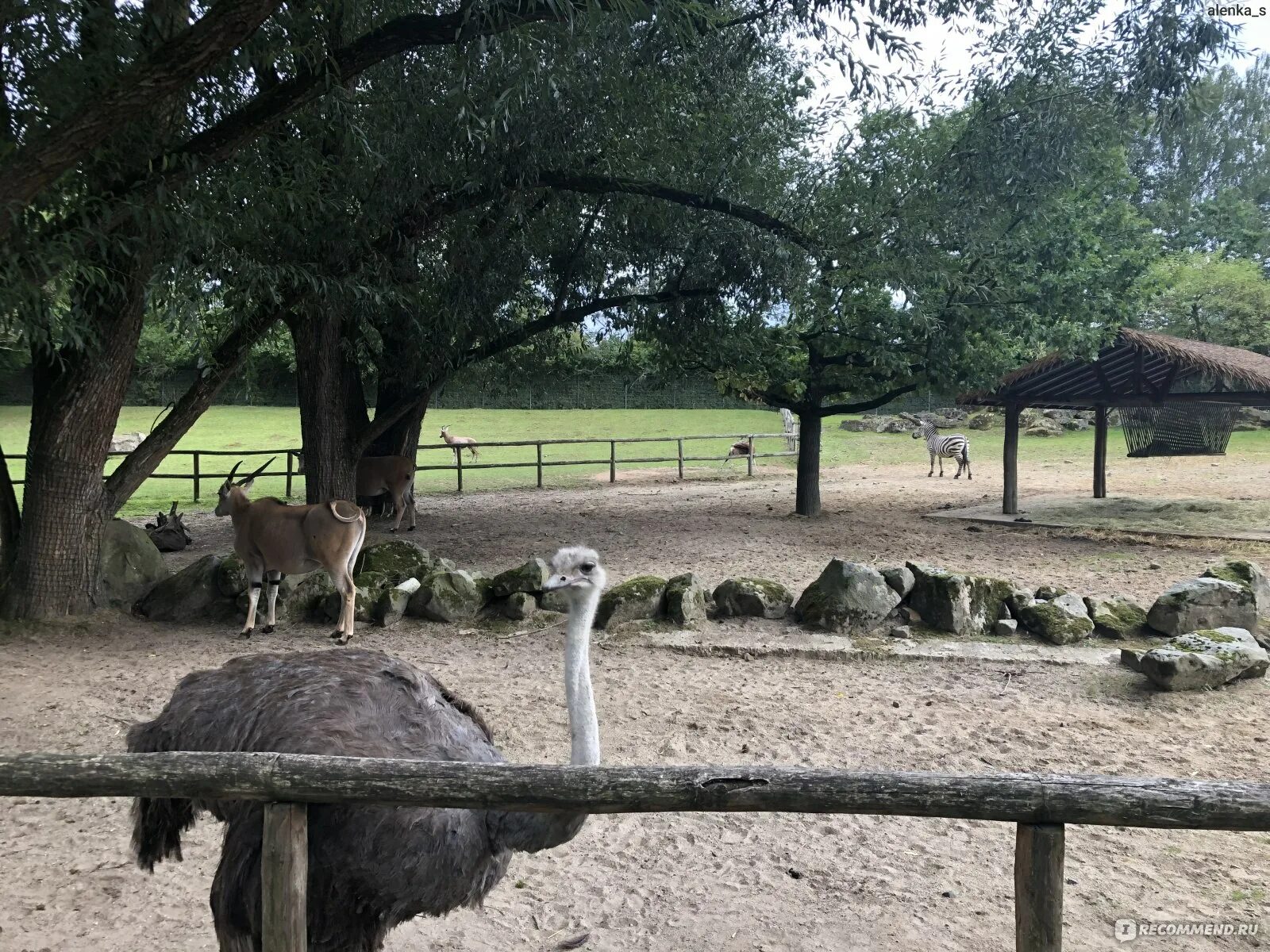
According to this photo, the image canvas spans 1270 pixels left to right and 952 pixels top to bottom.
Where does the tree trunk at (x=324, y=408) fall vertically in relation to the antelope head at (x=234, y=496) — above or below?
above

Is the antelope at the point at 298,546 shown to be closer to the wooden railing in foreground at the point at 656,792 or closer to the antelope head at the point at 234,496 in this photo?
the antelope head at the point at 234,496

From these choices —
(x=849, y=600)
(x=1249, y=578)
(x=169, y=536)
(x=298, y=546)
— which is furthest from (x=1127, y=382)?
(x=169, y=536)

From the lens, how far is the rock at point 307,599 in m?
7.54

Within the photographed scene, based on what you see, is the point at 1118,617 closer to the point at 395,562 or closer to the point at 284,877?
the point at 395,562

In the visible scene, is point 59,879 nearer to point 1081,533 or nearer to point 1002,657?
point 1002,657

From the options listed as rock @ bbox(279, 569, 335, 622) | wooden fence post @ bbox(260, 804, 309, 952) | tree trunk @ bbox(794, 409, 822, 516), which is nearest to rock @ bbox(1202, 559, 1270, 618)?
tree trunk @ bbox(794, 409, 822, 516)

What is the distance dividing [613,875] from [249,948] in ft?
4.87

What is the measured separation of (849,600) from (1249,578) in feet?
10.4

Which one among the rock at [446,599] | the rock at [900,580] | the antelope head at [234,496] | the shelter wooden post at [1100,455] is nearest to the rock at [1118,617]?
the rock at [900,580]

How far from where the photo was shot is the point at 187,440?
2903 cm

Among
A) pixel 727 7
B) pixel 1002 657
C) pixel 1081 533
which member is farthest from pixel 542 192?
pixel 1081 533

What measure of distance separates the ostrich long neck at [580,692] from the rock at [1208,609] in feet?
17.7

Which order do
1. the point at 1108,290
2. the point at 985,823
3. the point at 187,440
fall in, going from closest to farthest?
the point at 985,823
the point at 1108,290
the point at 187,440
